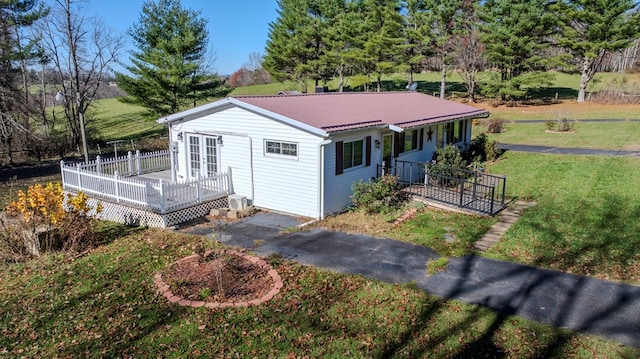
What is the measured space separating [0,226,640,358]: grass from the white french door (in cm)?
612

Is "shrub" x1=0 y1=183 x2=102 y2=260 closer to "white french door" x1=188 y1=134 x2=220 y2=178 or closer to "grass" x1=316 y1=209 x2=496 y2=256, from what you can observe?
"white french door" x1=188 y1=134 x2=220 y2=178

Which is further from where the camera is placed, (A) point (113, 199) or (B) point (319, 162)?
(A) point (113, 199)

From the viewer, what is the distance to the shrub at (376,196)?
12570 millimetres

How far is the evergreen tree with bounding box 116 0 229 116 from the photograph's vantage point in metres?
31.9

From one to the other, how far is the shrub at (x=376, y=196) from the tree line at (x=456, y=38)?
31.6 m

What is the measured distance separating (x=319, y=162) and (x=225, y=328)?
6094 millimetres

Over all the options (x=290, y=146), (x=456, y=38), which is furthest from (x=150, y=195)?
(x=456, y=38)

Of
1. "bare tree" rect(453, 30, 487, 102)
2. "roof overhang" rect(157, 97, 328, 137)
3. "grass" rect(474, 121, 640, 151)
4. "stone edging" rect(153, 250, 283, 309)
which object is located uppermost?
"bare tree" rect(453, 30, 487, 102)

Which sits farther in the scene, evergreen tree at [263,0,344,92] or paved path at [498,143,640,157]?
evergreen tree at [263,0,344,92]

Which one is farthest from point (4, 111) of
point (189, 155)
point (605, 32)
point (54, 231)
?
point (605, 32)

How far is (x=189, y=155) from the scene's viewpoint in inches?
584

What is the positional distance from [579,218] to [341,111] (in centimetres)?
759

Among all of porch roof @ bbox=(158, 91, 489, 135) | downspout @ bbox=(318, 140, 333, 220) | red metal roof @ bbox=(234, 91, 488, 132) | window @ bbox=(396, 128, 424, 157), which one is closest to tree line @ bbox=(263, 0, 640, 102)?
red metal roof @ bbox=(234, 91, 488, 132)

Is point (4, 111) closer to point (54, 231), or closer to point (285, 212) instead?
point (54, 231)
